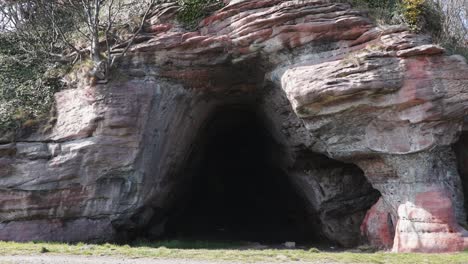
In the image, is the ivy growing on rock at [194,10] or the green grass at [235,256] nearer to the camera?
the green grass at [235,256]

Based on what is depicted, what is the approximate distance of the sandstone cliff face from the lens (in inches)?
527

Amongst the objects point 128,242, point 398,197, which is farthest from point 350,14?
point 128,242

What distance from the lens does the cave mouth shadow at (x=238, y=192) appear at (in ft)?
66.9

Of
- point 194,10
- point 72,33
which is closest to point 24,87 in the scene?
point 72,33

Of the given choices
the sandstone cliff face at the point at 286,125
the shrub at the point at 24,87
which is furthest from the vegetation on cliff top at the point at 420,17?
the shrub at the point at 24,87

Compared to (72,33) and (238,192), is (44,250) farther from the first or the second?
(238,192)

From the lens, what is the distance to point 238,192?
27.3m

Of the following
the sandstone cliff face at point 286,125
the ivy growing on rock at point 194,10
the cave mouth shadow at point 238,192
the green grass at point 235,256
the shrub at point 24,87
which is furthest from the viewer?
the cave mouth shadow at point 238,192

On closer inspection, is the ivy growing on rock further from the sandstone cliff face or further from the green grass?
the green grass

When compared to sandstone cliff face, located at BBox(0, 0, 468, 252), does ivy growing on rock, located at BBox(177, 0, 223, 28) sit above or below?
above

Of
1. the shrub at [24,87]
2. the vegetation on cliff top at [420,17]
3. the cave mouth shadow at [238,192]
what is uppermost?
the vegetation on cliff top at [420,17]

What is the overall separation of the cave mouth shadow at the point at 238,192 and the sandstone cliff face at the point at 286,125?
9.13ft

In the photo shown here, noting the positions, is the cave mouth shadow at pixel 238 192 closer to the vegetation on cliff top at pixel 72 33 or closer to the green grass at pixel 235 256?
the vegetation on cliff top at pixel 72 33

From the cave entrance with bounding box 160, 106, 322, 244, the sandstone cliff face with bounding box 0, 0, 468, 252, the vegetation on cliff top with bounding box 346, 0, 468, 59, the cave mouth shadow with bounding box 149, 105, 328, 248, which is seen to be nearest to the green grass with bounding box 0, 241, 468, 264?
the sandstone cliff face with bounding box 0, 0, 468, 252
